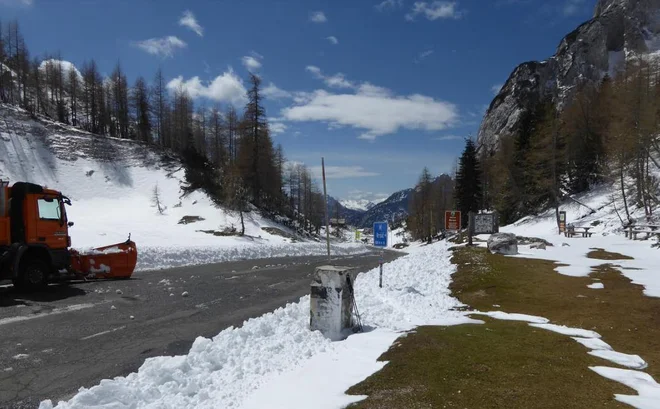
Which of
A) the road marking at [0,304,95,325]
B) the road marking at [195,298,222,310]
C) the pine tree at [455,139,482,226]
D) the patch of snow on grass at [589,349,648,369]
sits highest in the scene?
the pine tree at [455,139,482,226]

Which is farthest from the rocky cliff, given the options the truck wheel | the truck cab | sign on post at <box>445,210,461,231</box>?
the truck wheel

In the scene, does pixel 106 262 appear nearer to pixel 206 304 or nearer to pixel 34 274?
pixel 34 274

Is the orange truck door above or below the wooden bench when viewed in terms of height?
above

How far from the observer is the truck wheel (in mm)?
12125

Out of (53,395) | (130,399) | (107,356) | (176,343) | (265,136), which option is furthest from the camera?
(265,136)

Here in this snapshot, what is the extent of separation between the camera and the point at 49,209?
42.6 feet

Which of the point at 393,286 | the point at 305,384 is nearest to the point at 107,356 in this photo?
the point at 305,384

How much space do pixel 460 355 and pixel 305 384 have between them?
2489mm

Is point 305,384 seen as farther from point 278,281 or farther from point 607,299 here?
point 278,281

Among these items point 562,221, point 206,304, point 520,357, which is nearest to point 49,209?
point 206,304

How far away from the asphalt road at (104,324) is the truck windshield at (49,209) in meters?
2.38

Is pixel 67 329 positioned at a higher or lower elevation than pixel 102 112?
lower

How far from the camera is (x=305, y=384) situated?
517cm

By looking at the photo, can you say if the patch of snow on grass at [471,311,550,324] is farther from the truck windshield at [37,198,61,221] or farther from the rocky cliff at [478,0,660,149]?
the rocky cliff at [478,0,660,149]
